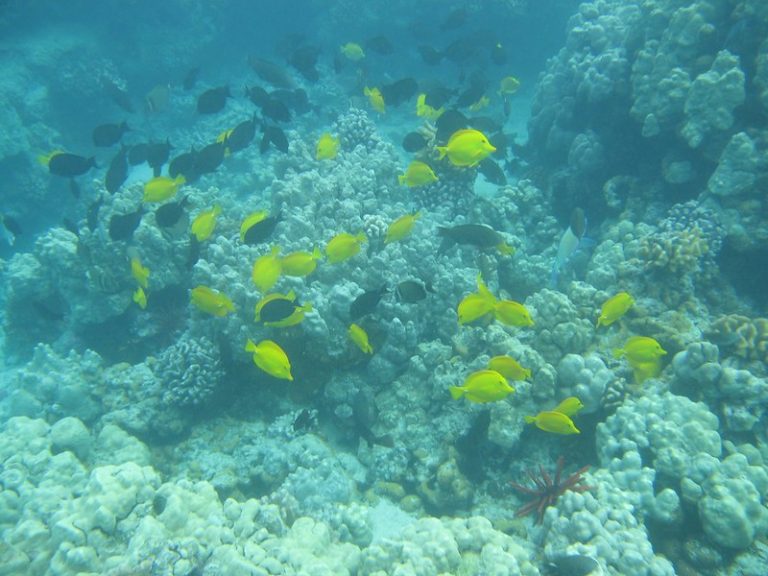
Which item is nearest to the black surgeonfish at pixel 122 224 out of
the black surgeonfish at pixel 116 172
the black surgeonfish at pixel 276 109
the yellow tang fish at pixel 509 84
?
the black surgeonfish at pixel 116 172

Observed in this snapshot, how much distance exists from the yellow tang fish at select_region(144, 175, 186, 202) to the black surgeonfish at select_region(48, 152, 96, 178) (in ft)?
4.13

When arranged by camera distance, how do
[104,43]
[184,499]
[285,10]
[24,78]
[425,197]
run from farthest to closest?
[285,10]
[104,43]
[24,78]
[425,197]
[184,499]

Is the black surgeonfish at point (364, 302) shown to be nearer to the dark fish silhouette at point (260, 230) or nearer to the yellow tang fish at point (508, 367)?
the yellow tang fish at point (508, 367)

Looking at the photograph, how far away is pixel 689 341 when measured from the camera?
16.7 feet

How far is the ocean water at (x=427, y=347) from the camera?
365 centimetres

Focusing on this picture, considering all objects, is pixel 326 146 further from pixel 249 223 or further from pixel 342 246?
pixel 342 246

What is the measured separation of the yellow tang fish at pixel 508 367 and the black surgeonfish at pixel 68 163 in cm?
595

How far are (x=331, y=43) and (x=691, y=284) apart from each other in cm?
1657

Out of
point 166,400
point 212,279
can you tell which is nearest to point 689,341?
point 212,279

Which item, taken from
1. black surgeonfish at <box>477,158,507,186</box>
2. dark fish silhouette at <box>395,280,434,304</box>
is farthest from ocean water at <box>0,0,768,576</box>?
black surgeonfish at <box>477,158,507,186</box>

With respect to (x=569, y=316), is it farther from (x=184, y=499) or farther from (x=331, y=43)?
(x=331, y=43)

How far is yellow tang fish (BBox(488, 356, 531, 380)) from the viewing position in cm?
422

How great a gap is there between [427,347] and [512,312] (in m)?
1.64

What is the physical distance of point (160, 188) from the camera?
5820 mm
